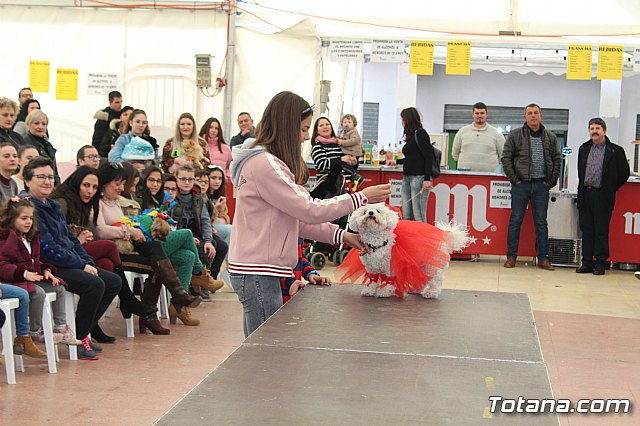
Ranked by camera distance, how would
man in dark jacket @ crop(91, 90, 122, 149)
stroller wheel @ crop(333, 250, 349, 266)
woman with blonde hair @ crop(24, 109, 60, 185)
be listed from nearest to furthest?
1. woman with blonde hair @ crop(24, 109, 60, 185)
2. man in dark jacket @ crop(91, 90, 122, 149)
3. stroller wheel @ crop(333, 250, 349, 266)

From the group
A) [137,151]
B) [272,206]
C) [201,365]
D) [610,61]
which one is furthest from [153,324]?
[610,61]

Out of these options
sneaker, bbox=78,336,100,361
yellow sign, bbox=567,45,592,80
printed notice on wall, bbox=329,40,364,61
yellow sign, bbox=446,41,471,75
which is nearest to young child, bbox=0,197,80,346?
sneaker, bbox=78,336,100,361

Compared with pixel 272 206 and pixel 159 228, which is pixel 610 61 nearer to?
pixel 159 228

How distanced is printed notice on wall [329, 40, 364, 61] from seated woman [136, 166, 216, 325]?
4.03 meters

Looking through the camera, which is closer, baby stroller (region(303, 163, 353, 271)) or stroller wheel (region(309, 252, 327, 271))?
baby stroller (region(303, 163, 353, 271))

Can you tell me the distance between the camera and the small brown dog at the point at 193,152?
797cm

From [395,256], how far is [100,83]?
7.20 meters

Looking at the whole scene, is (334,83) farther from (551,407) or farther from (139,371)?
(551,407)

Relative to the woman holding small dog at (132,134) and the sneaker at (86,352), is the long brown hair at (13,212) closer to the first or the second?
the sneaker at (86,352)

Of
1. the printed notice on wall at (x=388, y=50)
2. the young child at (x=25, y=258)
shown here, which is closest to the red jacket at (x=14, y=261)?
the young child at (x=25, y=258)

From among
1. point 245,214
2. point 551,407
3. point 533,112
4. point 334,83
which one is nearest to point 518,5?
point 533,112

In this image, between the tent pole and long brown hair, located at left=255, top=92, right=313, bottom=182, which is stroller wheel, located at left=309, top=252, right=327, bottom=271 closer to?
the tent pole

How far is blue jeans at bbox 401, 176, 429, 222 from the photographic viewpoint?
9.64 m

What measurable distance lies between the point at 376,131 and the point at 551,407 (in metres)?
15.9
